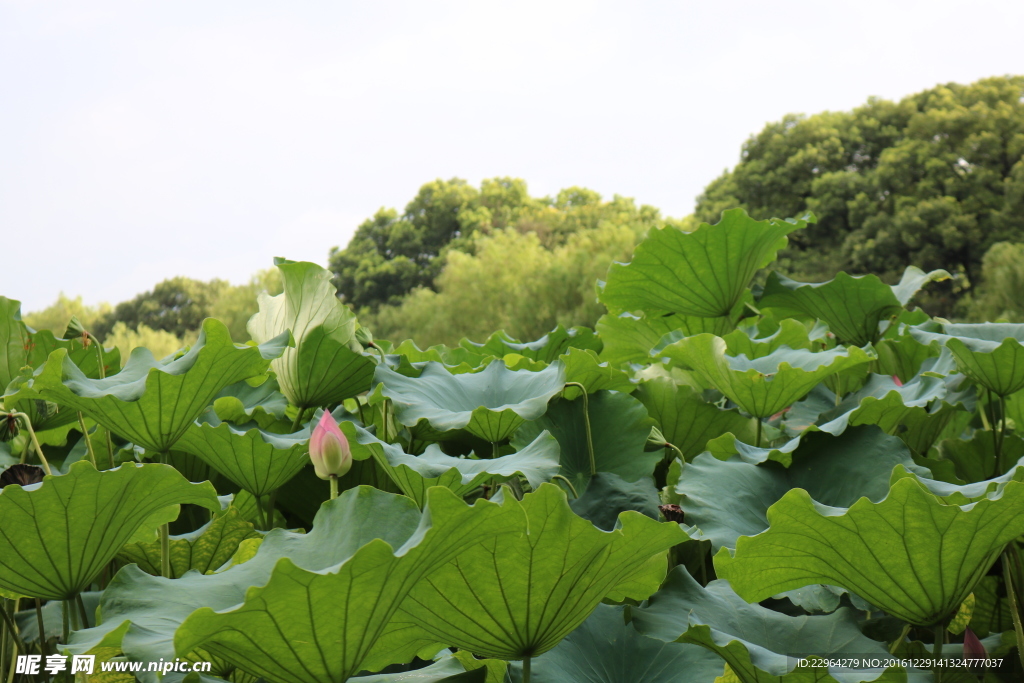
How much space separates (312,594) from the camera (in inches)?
19.1

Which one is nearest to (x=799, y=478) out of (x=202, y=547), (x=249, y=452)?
(x=249, y=452)

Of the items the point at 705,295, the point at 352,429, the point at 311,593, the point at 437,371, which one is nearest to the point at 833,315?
the point at 705,295

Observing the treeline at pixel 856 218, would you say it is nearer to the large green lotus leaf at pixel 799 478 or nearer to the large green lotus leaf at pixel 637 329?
the large green lotus leaf at pixel 637 329

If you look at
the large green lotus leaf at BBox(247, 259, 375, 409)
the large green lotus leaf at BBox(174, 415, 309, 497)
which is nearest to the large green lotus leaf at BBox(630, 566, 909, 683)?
the large green lotus leaf at BBox(174, 415, 309, 497)

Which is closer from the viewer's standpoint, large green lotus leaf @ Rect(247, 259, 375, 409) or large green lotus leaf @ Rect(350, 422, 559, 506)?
large green lotus leaf @ Rect(350, 422, 559, 506)

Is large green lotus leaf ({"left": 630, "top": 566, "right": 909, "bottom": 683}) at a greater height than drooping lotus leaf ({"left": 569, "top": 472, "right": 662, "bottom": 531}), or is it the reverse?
drooping lotus leaf ({"left": 569, "top": 472, "right": 662, "bottom": 531})

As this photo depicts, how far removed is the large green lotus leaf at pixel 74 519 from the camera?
2.18 feet

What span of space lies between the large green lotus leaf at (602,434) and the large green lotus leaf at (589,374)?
0.06 feet

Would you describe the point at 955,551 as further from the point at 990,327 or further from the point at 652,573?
the point at 990,327

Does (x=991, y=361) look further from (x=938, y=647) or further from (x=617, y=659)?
(x=617, y=659)

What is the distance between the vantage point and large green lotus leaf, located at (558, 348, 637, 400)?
102 cm

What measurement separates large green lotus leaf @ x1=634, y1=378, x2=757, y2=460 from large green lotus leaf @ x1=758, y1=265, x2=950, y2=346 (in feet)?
1.45

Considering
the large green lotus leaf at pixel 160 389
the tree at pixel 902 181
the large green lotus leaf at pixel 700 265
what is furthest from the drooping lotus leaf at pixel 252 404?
the tree at pixel 902 181

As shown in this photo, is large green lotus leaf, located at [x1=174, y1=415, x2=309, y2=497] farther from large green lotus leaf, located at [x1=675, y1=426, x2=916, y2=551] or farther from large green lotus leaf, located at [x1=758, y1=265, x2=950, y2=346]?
large green lotus leaf, located at [x1=758, y1=265, x2=950, y2=346]
